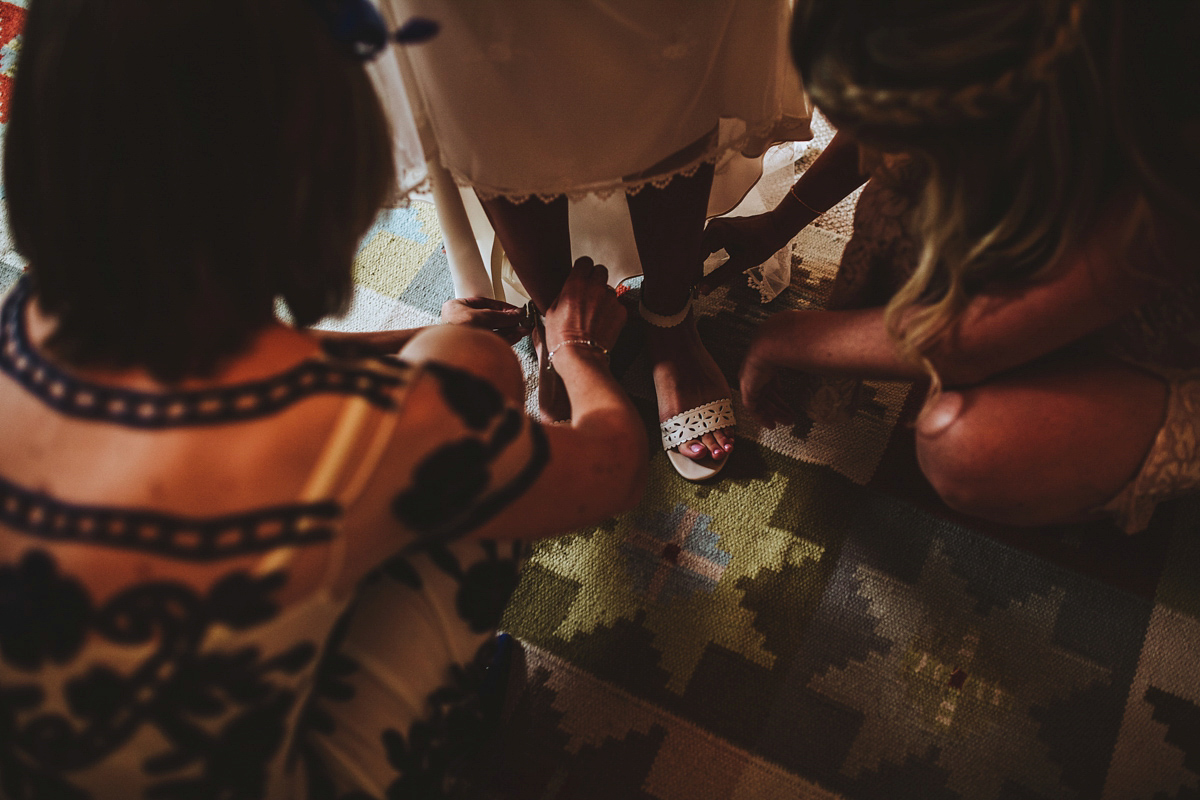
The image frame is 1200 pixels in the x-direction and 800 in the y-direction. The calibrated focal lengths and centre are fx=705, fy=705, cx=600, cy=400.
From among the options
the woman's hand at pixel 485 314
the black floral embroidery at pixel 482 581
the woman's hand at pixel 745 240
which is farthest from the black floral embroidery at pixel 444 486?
the woman's hand at pixel 745 240

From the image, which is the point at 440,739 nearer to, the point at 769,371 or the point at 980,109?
the point at 769,371

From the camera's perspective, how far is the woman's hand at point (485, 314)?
1116mm

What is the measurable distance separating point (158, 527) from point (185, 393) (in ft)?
0.27

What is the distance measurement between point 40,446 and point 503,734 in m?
0.66

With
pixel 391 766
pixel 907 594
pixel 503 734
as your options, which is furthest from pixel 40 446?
pixel 907 594

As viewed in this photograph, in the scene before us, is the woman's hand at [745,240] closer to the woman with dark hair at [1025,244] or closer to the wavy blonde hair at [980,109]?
the woman with dark hair at [1025,244]

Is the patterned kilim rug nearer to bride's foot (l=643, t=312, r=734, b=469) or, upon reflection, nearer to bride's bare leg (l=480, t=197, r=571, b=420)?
bride's foot (l=643, t=312, r=734, b=469)

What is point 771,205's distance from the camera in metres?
1.28

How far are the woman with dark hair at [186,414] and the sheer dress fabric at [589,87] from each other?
261 mm

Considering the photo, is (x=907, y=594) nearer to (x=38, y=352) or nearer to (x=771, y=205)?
(x=771, y=205)

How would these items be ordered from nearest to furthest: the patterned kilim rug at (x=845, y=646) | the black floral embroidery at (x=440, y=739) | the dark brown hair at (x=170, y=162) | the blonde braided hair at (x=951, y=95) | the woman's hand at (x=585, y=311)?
the dark brown hair at (x=170, y=162) < the blonde braided hair at (x=951, y=95) < the black floral embroidery at (x=440, y=739) < the patterned kilim rug at (x=845, y=646) < the woman's hand at (x=585, y=311)

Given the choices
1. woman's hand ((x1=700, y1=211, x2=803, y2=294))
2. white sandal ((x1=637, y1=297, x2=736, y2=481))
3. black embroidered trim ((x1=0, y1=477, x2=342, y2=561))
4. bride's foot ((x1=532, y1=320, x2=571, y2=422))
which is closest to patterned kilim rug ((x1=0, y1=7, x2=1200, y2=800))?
white sandal ((x1=637, y1=297, x2=736, y2=481))

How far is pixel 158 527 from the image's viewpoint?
42 centimetres

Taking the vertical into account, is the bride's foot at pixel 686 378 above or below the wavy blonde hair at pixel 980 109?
below
